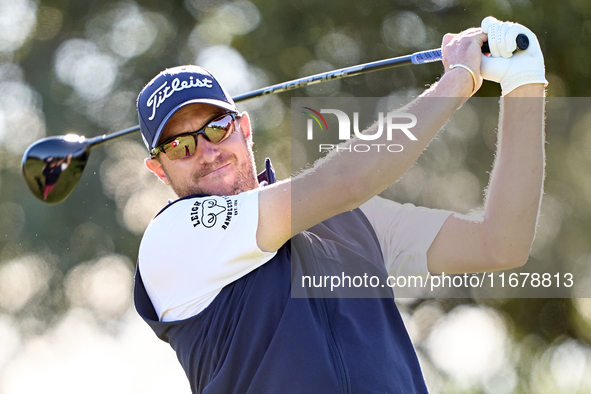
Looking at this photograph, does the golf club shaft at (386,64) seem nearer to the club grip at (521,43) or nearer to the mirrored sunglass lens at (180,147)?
the club grip at (521,43)

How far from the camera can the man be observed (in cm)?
246

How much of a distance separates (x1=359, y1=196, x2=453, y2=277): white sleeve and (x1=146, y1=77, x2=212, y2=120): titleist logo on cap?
2.89 ft

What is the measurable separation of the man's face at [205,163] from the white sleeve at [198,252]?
1.23ft

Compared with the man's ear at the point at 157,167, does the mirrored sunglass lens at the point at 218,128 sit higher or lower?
higher

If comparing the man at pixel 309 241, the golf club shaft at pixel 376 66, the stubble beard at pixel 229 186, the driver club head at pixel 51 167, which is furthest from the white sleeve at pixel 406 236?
the driver club head at pixel 51 167

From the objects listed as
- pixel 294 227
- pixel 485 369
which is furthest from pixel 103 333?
pixel 294 227

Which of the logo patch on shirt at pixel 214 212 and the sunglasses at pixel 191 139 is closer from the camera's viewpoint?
the logo patch on shirt at pixel 214 212

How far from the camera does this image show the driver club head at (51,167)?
13.9 ft

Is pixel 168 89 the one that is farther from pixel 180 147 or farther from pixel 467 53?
pixel 467 53

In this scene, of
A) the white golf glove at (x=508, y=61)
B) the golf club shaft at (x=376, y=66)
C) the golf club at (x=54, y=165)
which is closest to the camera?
the white golf glove at (x=508, y=61)

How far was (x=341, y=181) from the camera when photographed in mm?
2406

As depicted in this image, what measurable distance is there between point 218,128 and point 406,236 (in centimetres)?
93

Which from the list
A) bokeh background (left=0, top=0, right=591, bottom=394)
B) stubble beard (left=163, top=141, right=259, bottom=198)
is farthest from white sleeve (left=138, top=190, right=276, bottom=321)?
bokeh background (left=0, top=0, right=591, bottom=394)

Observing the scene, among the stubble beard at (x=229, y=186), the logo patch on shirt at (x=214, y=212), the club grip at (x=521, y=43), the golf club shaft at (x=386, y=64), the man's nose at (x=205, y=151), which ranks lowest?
the logo patch on shirt at (x=214, y=212)
